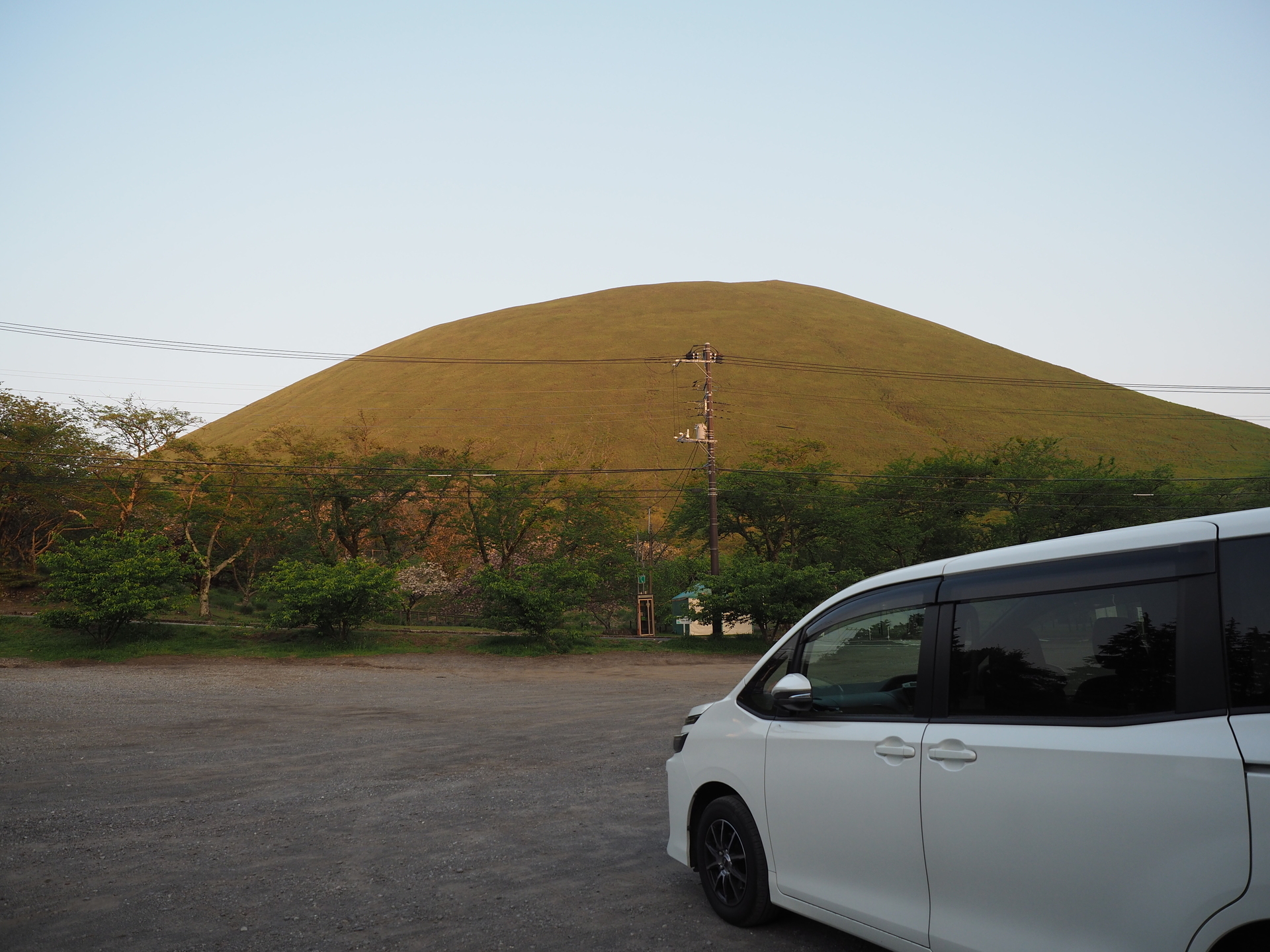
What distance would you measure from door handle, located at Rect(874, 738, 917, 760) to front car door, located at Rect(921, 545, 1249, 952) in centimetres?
9

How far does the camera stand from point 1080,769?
3.11m

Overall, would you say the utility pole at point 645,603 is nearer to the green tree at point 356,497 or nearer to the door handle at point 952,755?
the green tree at point 356,497

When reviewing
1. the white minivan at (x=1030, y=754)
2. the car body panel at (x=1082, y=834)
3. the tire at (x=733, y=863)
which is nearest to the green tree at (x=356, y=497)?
the tire at (x=733, y=863)

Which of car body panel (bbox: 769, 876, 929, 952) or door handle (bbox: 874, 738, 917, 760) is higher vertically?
door handle (bbox: 874, 738, 917, 760)

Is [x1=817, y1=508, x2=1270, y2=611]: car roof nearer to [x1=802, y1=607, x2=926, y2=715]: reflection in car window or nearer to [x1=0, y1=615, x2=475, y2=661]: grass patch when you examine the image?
[x1=802, y1=607, x2=926, y2=715]: reflection in car window

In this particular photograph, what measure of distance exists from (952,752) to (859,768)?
55 cm

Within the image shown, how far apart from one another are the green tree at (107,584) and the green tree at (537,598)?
32.6ft

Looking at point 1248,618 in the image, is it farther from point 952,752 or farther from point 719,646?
point 719,646

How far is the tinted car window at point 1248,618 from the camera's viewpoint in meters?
2.74

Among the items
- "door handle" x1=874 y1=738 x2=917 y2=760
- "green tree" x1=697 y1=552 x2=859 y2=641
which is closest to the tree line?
"green tree" x1=697 y1=552 x2=859 y2=641

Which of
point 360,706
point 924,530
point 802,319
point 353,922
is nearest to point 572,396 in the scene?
point 802,319

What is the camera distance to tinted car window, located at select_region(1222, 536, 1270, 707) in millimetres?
2740

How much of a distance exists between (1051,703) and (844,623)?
1.30 meters

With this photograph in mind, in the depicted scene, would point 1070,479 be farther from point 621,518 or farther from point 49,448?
point 49,448
